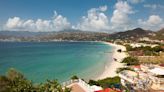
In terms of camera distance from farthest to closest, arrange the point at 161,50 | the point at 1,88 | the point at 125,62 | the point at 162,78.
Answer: the point at 161,50 → the point at 125,62 → the point at 162,78 → the point at 1,88

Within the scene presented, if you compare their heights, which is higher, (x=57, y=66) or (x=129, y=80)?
(x=129, y=80)

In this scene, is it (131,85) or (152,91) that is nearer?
(152,91)

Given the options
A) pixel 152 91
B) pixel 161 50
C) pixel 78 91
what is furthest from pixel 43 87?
pixel 161 50

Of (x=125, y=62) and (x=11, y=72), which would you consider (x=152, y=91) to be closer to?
(x=11, y=72)

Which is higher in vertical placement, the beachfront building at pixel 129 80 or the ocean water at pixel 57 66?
the beachfront building at pixel 129 80

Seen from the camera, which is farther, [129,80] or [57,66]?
[57,66]

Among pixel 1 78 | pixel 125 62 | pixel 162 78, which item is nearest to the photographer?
pixel 1 78

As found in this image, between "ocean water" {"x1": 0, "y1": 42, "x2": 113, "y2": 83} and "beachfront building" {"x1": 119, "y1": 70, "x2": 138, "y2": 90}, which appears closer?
"beachfront building" {"x1": 119, "y1": 70, "x2": 138, "y2": 90}

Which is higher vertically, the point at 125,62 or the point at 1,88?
the point at 1,88

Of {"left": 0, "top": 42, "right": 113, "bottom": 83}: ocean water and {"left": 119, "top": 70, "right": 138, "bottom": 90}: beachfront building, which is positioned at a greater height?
{"left": 119, "top": 70, "right": 138, "bottom": 90}: beachfront building

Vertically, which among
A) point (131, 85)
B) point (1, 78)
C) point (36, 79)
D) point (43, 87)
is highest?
point (43, 87)

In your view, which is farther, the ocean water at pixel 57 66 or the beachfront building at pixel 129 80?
the ocean water at pixel 57 66
